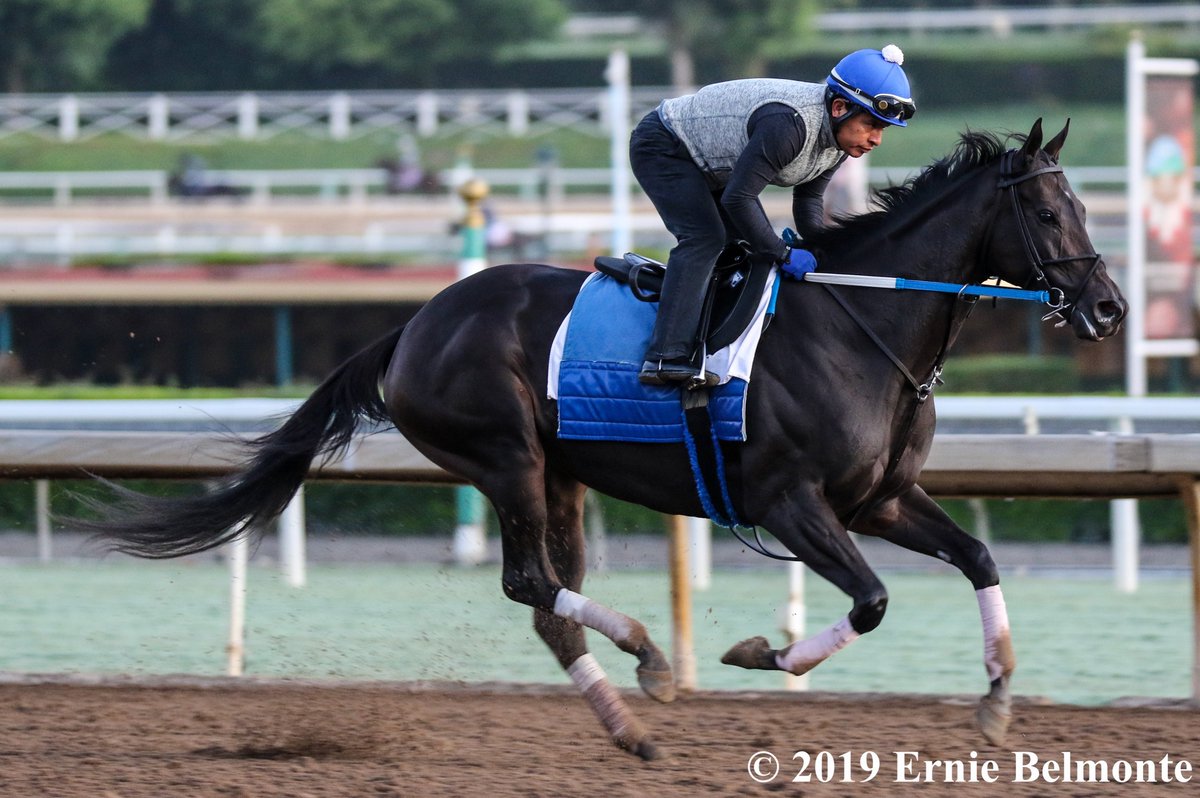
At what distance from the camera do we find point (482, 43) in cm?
4338

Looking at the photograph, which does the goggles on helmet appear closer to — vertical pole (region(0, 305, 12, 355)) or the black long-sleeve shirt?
the black long-sleeve shirt

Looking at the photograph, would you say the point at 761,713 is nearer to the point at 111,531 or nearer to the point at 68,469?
the point at 111,531

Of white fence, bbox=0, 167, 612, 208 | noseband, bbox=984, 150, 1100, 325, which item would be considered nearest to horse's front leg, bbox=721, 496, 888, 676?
noseband, bbox=984, 150, 1100, 325

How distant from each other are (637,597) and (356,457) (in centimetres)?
244

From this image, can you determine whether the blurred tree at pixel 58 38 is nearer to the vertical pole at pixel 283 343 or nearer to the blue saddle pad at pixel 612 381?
the vertical pole at pixel 283 343

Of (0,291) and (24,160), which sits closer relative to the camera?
(0,291)

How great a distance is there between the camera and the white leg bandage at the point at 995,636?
15.1 ft

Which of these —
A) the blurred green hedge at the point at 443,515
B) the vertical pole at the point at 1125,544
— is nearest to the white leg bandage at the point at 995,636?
the vertical pole at the point at 1125,544

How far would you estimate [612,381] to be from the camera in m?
4.75

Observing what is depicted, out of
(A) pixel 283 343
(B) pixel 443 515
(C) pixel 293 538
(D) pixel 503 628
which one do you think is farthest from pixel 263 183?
(D) pixel 503 628

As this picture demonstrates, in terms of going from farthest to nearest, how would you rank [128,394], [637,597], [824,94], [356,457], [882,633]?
[128,394], [637,597], [882,633], [356,457], [824,94]

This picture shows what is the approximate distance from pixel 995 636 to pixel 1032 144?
1.32m

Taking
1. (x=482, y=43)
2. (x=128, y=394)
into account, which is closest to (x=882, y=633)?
(x=128, y=394)

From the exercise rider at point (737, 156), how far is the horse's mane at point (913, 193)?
10 cm
